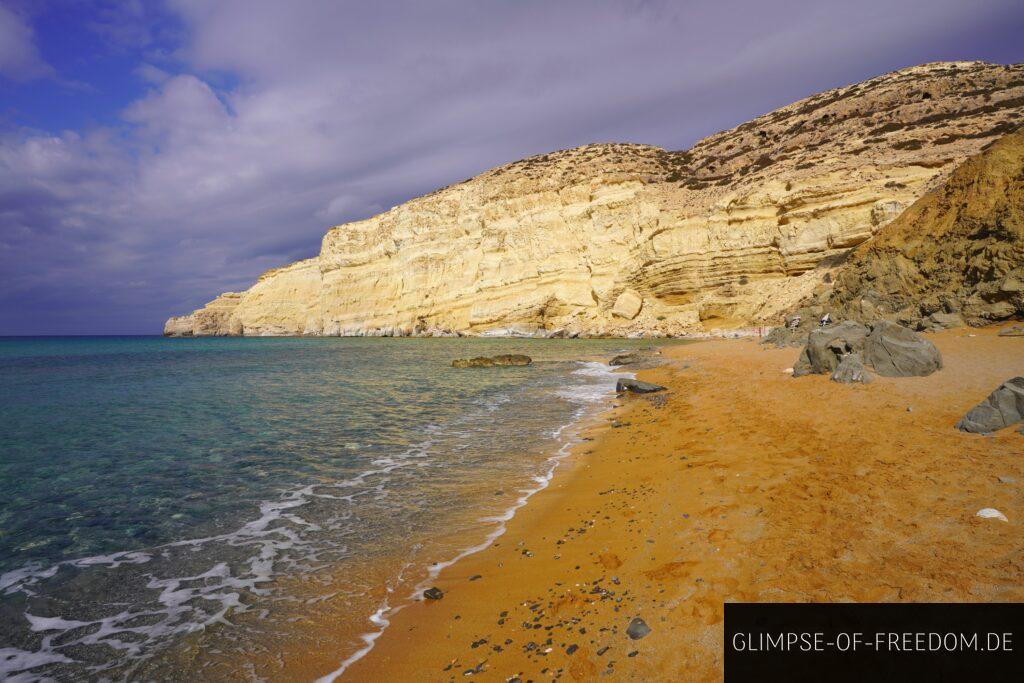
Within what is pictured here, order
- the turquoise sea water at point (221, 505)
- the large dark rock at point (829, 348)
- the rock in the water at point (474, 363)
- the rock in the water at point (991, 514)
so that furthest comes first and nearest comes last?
the rock in the water at point (474, 363) < the large dark rock at point (829, 348) < the turquoise sea water at point (221, 505) < the rock in the water at point (991, 514)

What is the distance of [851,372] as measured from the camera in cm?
970

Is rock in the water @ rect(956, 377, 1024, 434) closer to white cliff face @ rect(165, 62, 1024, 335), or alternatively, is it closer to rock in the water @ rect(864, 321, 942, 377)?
rock in the water @ rect(864, 321, 942, 377)

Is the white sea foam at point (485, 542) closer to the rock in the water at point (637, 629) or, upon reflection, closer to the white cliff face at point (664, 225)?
the rock in the water at point (637, 629)

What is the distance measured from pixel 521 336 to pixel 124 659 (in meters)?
54.8

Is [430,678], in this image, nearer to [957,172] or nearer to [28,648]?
[28,648]

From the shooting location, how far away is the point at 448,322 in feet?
209

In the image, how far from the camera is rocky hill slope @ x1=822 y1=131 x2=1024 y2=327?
48.5 feet

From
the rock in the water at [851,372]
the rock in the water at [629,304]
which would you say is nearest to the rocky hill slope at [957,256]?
the rock in the water at [851,372]

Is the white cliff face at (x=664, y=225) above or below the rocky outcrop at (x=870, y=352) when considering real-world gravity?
above

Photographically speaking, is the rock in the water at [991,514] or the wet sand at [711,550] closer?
the wet sand at [711,550]

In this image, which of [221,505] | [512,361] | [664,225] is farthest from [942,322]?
[664,225]

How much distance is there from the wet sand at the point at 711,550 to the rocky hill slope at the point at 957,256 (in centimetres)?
1161

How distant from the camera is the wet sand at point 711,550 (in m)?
2.86

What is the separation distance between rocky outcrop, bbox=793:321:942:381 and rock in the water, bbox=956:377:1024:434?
4.15m
